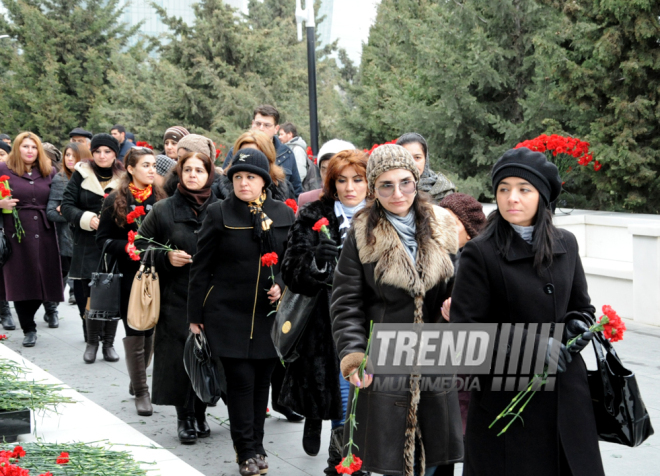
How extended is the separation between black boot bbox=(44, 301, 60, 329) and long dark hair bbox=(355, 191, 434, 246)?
7402mm

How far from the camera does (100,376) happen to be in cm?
797

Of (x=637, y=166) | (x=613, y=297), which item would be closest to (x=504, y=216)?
(x=613, y=297)

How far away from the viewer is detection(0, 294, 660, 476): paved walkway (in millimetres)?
5445

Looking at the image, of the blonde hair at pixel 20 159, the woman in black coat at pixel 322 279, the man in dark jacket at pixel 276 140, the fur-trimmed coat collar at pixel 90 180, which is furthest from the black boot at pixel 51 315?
the woman in black coat at pixel 322 279

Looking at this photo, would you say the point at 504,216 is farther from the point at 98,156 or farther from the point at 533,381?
the point at 98,156

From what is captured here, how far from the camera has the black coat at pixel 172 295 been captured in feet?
19.7

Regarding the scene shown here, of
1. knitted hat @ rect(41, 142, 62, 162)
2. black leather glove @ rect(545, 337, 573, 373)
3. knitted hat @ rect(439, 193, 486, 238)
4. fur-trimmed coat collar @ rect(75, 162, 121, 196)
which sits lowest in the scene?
black leather glove @ rect(545, 337, 573, 373)

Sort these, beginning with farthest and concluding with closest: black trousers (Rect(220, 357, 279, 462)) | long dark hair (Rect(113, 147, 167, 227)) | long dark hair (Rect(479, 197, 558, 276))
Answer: long dark hair (Rect(113, 147, 167, 227)) < black trousers (Rect(220, 357, 279, 462)) < long dark hair (Rect(479, 197, 558, 276))

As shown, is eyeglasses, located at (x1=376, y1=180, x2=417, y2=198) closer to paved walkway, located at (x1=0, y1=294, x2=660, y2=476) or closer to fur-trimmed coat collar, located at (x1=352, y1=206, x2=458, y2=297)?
fur-trimmed coat collar, located at (x1=352, y1=206, x2=458, y2=297)

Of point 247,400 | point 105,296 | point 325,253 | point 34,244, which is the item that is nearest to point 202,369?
point 247,400

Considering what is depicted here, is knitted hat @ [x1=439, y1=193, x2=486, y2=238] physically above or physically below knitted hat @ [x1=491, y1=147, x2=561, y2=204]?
below

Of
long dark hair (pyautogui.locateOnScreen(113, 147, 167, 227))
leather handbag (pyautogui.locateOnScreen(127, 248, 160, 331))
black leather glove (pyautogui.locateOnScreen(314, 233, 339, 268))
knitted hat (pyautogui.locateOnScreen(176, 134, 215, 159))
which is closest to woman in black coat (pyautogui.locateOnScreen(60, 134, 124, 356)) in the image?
long dark hair (pyautogui.locateOnScreen(113, 147, 167, 227))

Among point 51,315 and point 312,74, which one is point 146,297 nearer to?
point 51,315

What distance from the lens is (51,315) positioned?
10.5 meters
